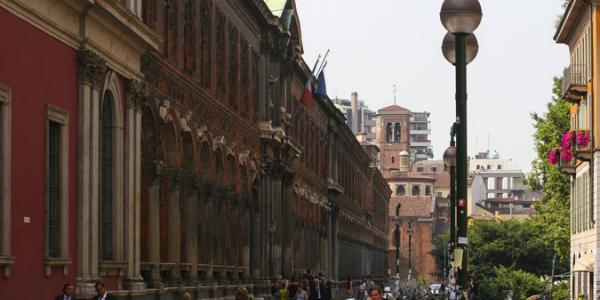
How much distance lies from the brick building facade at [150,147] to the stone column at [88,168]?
3 cm

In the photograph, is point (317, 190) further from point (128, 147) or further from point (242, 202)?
point (128, 147)

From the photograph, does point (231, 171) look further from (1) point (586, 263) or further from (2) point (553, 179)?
(2) point (553, 179)

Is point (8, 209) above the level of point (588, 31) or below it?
below

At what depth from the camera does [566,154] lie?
55844 millimetres

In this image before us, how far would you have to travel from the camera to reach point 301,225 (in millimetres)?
70438

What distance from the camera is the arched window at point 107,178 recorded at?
102ft

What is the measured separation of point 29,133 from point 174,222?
1399 centimetres

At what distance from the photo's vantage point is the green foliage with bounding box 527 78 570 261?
68375 millimetres

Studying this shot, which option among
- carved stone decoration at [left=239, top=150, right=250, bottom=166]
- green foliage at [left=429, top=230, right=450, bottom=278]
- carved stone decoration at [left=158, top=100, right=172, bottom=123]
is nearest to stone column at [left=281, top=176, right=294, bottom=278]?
carved stone decoration at [left=239, top=150, right=250, bottom=166]

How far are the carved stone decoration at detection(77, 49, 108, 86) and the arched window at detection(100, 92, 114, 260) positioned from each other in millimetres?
1372

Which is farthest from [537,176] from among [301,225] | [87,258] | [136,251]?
[87,258]

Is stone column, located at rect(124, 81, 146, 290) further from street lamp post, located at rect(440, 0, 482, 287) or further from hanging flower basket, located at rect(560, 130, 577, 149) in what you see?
hanging flower basket, located at rect(560, 130, 577, 149)

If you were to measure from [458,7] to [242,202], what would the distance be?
107 ft

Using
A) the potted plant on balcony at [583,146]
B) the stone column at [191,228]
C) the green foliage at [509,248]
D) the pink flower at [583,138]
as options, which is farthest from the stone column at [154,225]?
the green foliage at [509,248]
